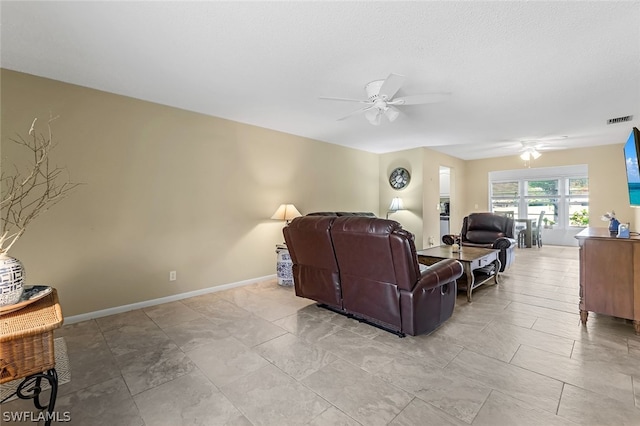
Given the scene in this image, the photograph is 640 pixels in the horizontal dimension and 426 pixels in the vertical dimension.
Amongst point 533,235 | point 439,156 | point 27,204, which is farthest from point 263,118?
point 533,235

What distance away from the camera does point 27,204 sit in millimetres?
2707

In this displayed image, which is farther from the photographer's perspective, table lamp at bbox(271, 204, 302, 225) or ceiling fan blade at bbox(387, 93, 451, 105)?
table lamp at bbox(271, 204, 302, 225)

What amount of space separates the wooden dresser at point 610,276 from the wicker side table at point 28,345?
13.7 feet

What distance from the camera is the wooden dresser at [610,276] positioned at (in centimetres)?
256

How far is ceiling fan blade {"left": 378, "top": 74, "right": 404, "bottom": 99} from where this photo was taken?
2.35 m

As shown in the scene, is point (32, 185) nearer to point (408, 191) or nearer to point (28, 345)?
point (28, 345)

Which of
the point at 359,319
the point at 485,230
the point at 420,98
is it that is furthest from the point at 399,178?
the point at 359,319

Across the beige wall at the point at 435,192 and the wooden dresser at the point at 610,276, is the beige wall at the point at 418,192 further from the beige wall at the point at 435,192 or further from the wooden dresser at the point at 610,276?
the wooden dresser at the point at 610,276

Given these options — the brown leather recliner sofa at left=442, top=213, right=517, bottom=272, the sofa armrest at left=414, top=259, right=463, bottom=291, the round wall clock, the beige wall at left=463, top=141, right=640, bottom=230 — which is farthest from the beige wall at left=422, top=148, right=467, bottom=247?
the sofa armrest at left=414, top=259, right=463, bottom=291

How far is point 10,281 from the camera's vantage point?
1.46 m

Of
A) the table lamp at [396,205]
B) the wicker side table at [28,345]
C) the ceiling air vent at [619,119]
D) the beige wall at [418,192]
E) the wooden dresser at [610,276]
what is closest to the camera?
the wicker side table at [28,345]

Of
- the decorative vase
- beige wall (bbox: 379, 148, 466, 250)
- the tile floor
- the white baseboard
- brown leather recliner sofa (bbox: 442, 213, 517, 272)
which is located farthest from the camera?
beige wall (bbox: 379, 148, 466, 250)

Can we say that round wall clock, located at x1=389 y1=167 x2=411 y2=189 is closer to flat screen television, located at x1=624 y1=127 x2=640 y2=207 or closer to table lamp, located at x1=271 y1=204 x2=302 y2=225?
table lamp, located at x1=271 y1=204 x2=302 y2=225

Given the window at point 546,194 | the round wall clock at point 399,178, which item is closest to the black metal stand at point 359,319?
the round wall clock at point 399,178
